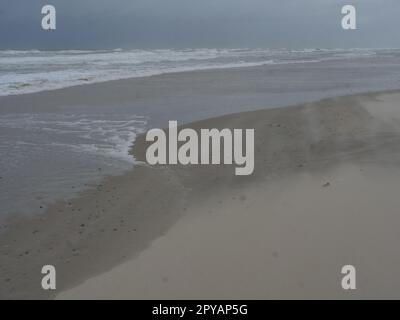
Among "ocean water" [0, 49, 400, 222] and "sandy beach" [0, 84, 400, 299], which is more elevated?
"ocean water" [0, 49, 400, 222]

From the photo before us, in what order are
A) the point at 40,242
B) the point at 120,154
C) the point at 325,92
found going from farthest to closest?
the point at 325,92 < the point at 120,154 < the point at 40,242

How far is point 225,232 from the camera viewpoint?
466 cm

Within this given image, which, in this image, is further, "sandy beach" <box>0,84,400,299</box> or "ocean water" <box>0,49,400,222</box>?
"ocean water" <box>0,49,400,222</box>

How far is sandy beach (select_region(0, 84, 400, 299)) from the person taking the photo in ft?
12.4

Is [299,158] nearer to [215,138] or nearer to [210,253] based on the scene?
[215,138]

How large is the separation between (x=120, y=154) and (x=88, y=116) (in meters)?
4.13

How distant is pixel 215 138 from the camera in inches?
344

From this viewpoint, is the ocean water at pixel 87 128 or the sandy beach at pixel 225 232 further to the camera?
the ocean water at pixel 87 128

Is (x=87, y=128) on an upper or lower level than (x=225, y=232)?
upper

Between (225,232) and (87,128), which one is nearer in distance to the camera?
(225,232)

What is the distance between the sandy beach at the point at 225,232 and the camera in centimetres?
377

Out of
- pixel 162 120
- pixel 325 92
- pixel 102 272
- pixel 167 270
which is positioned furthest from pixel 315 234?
pixel 325 92

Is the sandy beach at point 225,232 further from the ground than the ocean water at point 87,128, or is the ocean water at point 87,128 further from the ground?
the ocean water at point 87,128
